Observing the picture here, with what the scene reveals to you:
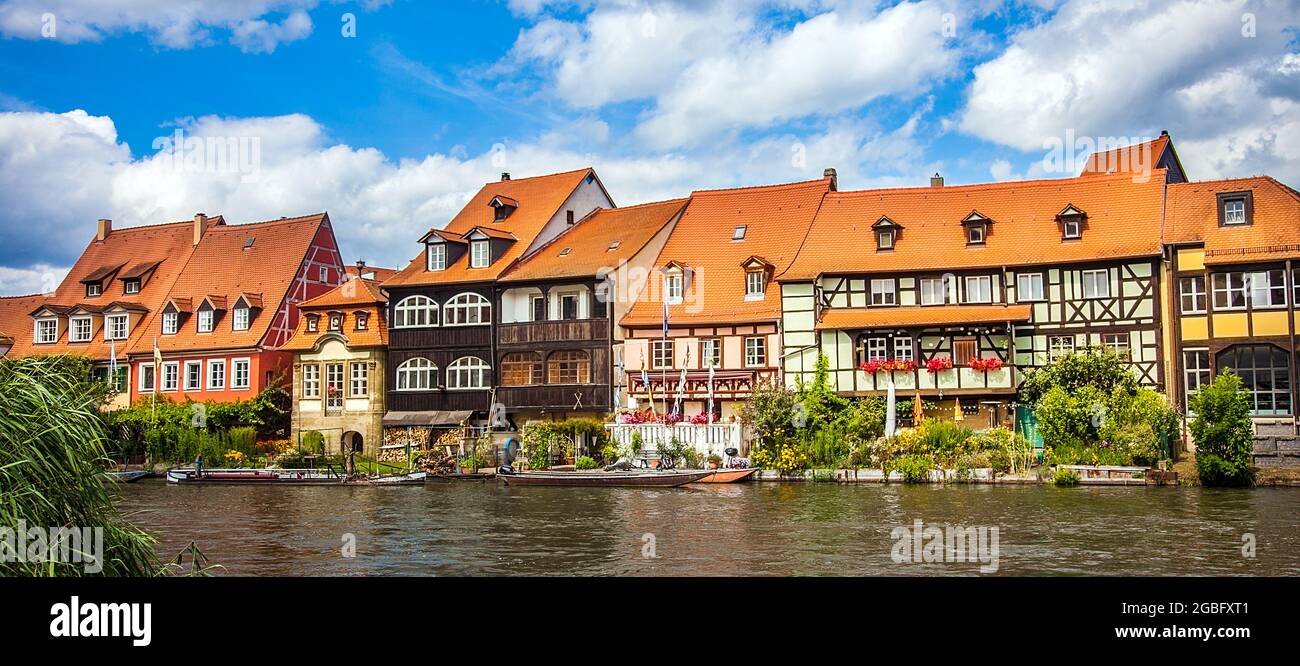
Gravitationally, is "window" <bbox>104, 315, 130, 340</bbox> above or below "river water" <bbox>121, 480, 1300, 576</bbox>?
above

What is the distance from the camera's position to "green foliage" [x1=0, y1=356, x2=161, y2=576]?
8.78 meters

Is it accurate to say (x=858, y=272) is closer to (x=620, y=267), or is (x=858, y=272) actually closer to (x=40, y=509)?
(x=620, y=267)

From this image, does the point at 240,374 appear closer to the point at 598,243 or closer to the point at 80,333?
the point at 80,333

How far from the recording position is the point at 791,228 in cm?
4697

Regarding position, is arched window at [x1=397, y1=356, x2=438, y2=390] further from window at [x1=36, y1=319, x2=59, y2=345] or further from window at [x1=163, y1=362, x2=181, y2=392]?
window at [x1=36, y1=319, x2=59, y2=345]

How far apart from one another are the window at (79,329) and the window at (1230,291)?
166 ft

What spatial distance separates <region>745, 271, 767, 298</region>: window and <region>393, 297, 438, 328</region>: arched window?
1378cm

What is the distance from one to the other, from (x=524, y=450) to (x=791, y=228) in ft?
46.4

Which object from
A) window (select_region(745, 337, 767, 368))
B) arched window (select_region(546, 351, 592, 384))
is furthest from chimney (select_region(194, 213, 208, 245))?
window (select_region(745, 337, 767, 368))

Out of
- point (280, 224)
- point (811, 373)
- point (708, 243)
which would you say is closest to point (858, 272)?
point (811, 373)

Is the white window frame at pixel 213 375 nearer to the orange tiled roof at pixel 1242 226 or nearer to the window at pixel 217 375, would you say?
the window at pixel 217 375

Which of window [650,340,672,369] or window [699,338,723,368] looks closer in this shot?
window [699,338,723,368]

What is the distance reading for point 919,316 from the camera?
40188 millimetres

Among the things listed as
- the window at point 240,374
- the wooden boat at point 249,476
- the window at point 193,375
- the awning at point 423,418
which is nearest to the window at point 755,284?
the awning at point 423,418
